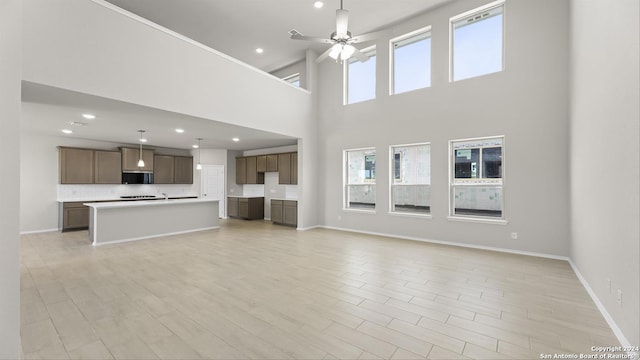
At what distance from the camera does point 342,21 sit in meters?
3.48

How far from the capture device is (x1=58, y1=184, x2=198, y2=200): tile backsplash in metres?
7.35

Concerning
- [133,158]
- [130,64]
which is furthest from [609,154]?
[133,158]

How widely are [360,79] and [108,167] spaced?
25.8ft

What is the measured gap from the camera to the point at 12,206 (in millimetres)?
1575

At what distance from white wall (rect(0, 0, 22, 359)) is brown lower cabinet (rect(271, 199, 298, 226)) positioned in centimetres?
641

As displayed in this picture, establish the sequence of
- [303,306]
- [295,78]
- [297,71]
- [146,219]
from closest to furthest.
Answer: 1. [303,306]
2. [146,219]
3. [297,71]
4. [295,78]

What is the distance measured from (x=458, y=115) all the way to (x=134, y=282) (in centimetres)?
628

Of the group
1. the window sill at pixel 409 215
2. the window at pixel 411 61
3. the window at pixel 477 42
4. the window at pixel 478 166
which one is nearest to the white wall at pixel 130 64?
the window at pixel 411 61

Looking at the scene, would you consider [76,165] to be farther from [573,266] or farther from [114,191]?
[573,266]

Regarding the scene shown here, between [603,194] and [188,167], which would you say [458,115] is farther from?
[188,167]

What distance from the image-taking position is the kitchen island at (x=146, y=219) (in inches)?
218

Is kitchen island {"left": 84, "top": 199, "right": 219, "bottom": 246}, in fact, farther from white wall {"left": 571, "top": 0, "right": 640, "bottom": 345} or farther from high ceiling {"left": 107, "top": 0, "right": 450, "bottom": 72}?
white wall {"left": 571, "top": 0, "right": 640, "bottom": 345}

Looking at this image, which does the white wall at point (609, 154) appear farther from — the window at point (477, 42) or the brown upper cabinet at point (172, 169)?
the brown upper cabinet at point (172, 169)

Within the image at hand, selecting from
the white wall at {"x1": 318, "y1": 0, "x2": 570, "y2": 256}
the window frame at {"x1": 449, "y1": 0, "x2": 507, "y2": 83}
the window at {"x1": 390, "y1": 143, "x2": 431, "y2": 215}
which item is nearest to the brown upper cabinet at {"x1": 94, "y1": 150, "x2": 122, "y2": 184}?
the white wall at {"x1": 318, "y1": 0, "x2": 570, "y2": 256}
